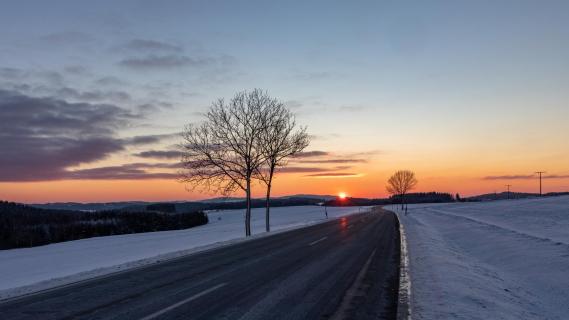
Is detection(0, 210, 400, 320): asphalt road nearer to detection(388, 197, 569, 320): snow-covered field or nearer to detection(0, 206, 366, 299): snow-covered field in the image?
detection(388, 197, 569, 320): snow-covered field

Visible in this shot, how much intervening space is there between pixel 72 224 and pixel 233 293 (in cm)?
4880

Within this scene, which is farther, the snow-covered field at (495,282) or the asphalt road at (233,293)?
the snow-covered field at (495,282)

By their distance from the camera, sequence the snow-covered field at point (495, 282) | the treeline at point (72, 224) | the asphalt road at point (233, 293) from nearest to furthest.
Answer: the asphalt road at point (233, 293)
the snow-covered field at point (495, 282)
the treeline at point (72, 224)

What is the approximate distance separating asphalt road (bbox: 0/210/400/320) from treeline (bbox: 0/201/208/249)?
37.3 metres

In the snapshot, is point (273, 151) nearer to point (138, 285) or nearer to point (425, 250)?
point (425, 250)

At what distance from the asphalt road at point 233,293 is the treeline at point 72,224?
37280 millimetres

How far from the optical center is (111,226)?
57.2m

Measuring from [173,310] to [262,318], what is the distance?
1580mm

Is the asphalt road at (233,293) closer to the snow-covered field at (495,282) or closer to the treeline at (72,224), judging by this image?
the snow-covered field at (495,282)

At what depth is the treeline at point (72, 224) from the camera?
44000 mm

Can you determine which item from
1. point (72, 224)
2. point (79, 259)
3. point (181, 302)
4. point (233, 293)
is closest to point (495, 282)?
point (233, 293)

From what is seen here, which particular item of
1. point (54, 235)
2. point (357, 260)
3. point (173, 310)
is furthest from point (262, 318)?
point (54, 235)

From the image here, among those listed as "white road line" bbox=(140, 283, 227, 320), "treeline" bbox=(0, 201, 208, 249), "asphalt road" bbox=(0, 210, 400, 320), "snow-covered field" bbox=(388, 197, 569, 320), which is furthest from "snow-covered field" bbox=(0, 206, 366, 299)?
"snow-covered field" bbox=(388, 197, 569, 320)

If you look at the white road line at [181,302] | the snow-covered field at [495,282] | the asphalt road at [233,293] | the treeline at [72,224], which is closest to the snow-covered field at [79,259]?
the asphalt road at [233,293]
